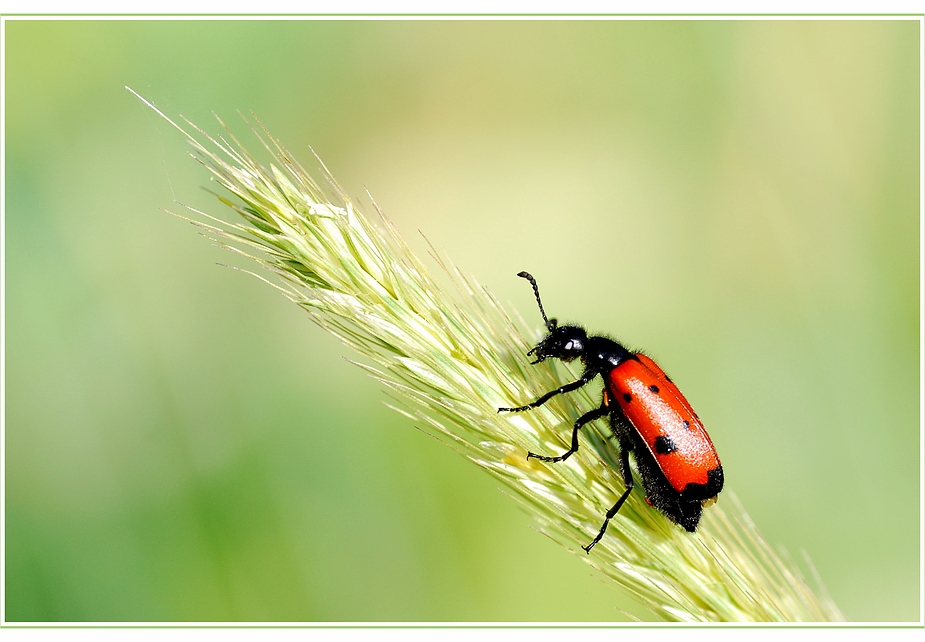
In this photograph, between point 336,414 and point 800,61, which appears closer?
point 336,414

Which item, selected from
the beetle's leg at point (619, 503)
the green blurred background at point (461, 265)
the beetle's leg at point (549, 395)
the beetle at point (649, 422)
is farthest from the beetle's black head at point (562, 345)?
the green blurred background at point (461, 265)

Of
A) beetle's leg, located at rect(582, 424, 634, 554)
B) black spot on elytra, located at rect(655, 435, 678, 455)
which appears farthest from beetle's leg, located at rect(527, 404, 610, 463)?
black spot on elytra, located at rect(655, 435, 678, 455)

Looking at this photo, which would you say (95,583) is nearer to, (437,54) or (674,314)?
(674,314)

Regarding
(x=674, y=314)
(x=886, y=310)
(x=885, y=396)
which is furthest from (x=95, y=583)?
(x=886, y=310)

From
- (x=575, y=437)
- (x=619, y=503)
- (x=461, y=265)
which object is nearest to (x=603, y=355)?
(x=575, y=437)

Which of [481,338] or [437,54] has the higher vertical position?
[437,54]

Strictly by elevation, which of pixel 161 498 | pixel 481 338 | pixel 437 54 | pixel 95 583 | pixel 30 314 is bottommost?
pixel 95 583

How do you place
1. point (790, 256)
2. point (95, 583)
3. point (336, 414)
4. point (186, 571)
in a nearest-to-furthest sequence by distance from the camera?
point (95, 583)
point (186, 571)
point (336, 414)
point (790, 256)
